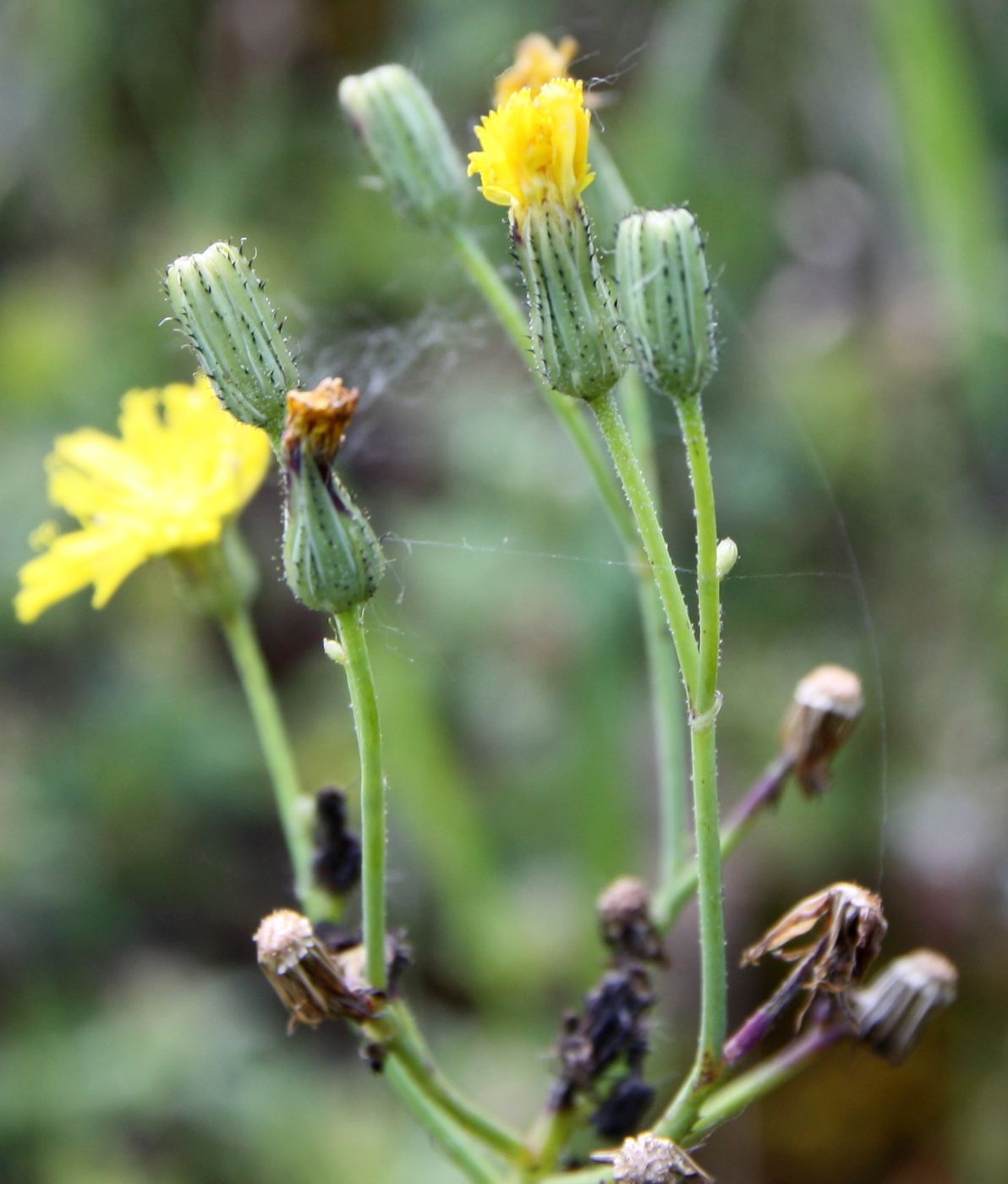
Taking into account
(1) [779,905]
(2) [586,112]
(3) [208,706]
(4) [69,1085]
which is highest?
(2) [586,112]

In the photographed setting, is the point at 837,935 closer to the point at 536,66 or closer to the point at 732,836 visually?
the point at 732,836

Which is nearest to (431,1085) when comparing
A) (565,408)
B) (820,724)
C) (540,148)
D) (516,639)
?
(820,724)

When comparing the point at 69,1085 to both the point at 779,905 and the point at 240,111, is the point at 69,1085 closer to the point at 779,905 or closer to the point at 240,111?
the point at 779,905

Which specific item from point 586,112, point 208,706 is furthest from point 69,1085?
point 586,112

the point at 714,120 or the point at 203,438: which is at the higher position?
the point at 714,120

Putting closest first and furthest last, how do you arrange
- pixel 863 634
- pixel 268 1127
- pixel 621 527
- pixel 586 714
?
pixel 621 527 < pixel 268 1127 < pixel 586 714 < pixel 863 634

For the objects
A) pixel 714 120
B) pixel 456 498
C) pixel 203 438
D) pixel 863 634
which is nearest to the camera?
pixel 203 438

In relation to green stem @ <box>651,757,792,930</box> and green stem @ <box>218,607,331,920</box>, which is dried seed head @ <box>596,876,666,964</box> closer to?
green stem @ <box>651,757,792,930</box>

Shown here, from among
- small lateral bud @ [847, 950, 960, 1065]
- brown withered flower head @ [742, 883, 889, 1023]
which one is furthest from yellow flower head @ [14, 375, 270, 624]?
small lateral bud @ [847, 950, 960, 1065]
